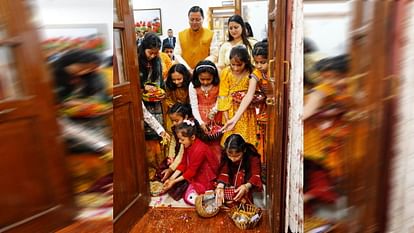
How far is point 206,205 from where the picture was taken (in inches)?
→ 75.6

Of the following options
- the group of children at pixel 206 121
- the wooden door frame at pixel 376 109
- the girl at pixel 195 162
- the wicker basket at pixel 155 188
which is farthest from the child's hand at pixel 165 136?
the wooden door frame at pixel 376 109

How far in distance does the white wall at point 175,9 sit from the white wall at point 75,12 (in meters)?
1.76

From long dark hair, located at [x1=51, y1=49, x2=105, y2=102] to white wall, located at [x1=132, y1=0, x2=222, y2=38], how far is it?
6.01ft

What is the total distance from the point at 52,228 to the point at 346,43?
2.09 ft

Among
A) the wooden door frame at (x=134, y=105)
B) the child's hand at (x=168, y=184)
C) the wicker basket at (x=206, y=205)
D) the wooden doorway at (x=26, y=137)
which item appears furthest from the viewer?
the child's hand at (x=168, y=184)

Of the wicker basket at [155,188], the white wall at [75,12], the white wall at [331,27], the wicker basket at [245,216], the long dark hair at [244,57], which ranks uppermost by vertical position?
the white wall at [75,12]

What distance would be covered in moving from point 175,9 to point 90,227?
211cm

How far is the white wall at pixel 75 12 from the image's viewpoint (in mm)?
517

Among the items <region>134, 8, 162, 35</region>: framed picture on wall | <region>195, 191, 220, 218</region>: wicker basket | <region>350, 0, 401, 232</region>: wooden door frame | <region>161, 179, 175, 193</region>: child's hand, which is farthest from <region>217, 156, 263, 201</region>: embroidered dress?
<region>350, 0, 401, 232</region>: wooden door frame

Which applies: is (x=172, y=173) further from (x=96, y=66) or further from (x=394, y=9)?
(x=394, y=9)

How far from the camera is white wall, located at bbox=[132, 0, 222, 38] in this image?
237 cm

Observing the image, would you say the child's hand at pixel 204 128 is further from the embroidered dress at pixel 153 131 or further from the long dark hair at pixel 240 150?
the embroidered dress at pixel 153 131

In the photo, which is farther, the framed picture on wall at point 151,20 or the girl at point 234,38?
the framed picture on wall at point 151,20

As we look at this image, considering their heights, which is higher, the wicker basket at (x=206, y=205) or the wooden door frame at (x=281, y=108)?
the wooden door frame at (x=281, y=108)
